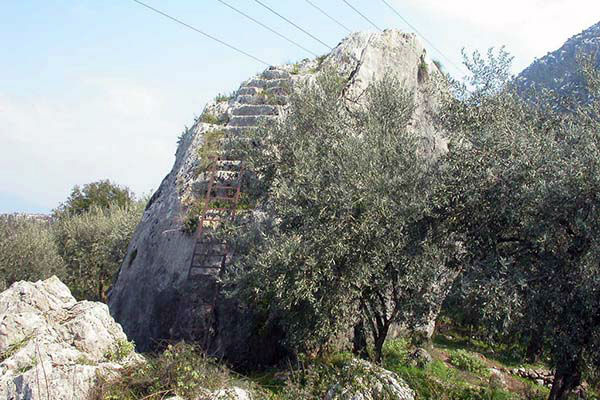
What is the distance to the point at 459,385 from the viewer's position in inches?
585

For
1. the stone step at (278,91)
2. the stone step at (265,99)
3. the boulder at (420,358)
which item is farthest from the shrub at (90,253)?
the boulder at (420,358)

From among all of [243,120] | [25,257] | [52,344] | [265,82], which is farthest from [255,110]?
[25,257]

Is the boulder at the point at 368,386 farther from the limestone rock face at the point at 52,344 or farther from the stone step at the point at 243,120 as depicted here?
the stone step at the point at 243,120

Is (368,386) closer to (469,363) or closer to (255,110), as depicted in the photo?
(469,363)

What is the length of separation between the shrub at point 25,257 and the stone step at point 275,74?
19.9 meters

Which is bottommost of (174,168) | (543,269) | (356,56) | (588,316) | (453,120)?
(588,316)

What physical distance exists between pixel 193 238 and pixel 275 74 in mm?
9117

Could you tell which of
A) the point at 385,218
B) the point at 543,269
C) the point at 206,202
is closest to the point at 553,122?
the point at 543,269

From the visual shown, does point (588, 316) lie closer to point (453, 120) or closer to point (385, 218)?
point (385, 218)

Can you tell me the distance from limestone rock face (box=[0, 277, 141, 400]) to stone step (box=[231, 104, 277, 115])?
10.6m

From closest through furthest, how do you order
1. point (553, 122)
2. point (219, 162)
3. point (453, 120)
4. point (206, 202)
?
point (553, 122)
point (453, 120)
point (206, 202)
point (219, 162)

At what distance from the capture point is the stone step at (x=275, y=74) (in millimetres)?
23977

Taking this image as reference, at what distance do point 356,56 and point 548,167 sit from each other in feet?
46.4

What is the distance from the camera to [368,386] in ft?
36.8
